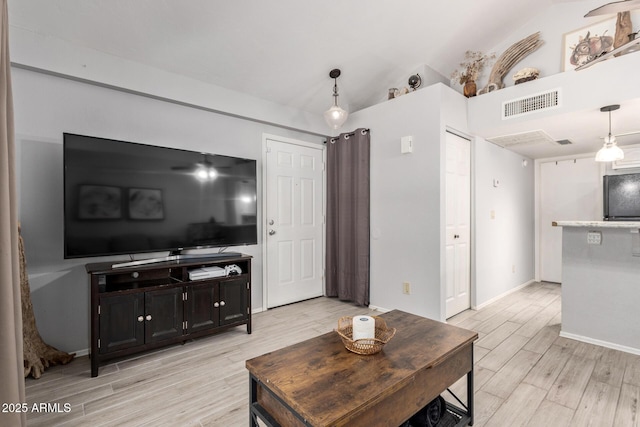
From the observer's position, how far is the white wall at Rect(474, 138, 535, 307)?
374cm

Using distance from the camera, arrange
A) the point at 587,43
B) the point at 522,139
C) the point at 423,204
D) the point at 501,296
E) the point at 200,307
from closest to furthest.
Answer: the point at 200,307 → the point at 587,43 → the point at 423,204 → the point at 522,139 → the point at 501,296

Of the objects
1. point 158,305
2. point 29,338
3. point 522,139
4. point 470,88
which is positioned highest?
point 470,88

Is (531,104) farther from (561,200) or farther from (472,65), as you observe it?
(561,200)

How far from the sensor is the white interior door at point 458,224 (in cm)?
334

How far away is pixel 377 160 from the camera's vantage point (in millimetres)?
3738

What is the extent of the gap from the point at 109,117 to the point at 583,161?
640cm

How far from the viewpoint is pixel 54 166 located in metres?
2.39

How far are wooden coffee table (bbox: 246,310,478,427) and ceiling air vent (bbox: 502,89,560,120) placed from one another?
2.62 meters

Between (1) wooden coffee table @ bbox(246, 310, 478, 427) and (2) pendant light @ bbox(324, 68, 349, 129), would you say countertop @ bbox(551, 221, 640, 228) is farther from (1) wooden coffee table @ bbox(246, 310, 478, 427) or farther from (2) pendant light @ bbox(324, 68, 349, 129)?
(2) pendant light @ bbox(324, 68, 349, 129)

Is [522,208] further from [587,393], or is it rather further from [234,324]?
[234,324]

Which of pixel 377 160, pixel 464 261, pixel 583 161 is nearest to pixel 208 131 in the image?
pixel 377 160

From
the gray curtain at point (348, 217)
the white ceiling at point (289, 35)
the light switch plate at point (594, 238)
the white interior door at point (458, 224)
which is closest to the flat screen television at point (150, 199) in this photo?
the white ceiling at point (289, 35)

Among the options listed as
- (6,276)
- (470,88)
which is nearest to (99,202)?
(6,276)

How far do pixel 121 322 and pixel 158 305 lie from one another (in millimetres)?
262
